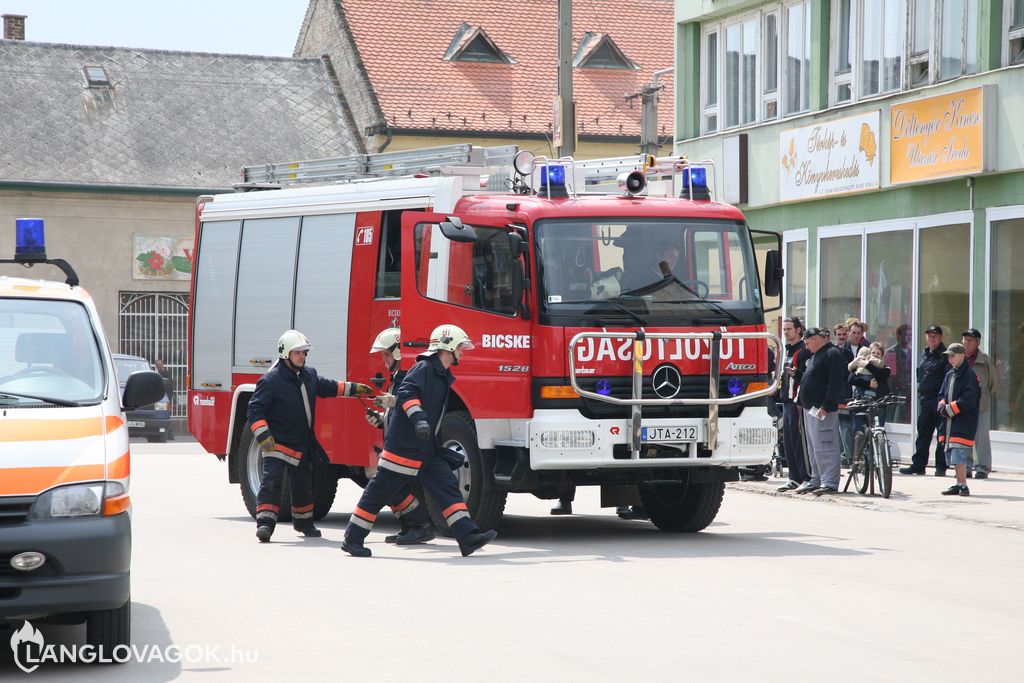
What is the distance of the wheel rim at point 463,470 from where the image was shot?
13.6 meters

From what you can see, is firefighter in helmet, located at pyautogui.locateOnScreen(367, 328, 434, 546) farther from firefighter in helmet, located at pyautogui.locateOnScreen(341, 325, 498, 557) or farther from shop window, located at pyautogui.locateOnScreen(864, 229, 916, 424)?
shop window, located at pyautogui.locateOnScreen(864, 229, 916, 424)

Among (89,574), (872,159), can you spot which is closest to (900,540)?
(89,574)

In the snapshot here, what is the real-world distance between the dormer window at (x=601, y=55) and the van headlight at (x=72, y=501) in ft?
139

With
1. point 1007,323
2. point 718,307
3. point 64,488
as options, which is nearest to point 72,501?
point 64,488

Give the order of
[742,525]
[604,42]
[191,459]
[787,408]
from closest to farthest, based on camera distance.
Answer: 1. [742,525]
2. [787,408]
3. [191,459]
4. [604,42]

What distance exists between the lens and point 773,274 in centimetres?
1463

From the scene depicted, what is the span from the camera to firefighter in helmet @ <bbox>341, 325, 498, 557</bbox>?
12586mm

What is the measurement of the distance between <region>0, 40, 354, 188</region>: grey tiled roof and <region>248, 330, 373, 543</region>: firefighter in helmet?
2870 cm

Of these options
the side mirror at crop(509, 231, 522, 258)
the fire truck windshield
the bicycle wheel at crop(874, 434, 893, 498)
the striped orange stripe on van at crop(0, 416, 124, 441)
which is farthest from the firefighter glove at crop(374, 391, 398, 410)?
the bicycle wheel at crop(874, 434, 893, 498)

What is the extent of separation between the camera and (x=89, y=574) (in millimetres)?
7492

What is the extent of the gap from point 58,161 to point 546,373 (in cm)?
3109

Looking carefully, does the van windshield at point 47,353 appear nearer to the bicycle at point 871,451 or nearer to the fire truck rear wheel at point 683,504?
the fire truck rear wheel at point 683,504

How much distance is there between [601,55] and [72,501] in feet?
142

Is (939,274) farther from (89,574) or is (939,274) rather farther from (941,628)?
(89,574)
